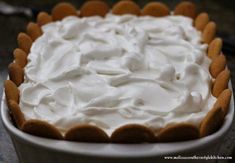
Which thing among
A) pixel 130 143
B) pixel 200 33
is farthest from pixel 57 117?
pixel 200 33

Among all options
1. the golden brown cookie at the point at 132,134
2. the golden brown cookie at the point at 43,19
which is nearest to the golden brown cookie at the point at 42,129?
the golden brown cookie at the point at 132,134

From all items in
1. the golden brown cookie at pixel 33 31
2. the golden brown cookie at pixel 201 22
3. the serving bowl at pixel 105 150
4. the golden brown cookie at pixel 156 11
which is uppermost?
the golden brown cookie at pixel 33 31

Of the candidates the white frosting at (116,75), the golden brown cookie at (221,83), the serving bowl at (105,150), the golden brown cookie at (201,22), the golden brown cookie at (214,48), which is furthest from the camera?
the golden brown cookie at (201,22)

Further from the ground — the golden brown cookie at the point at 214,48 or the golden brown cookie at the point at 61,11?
the golden brown cookie at the point at 61,11

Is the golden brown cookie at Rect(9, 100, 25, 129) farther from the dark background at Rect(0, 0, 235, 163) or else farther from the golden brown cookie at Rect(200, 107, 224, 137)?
the golden brown cookie at Rect(200, 107, 224, 137)

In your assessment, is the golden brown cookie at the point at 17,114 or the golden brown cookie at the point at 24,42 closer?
the golden brown cookie at the point at 17,114

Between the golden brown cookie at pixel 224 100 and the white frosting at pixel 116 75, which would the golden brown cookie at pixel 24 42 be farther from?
the golden brown cookie at pixel 224 100

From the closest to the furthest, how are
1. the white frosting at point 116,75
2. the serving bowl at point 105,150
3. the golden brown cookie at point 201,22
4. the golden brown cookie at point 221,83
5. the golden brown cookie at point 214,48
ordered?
1. the serving bowl at point 105,150
2. the white frosting at point 116,75
3. the golden brown cookie at point 221,83
4. the golden brown cookie at point 214,48
5. the golden brown cookie at point 201,22

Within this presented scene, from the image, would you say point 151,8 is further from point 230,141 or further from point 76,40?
point 230,141
